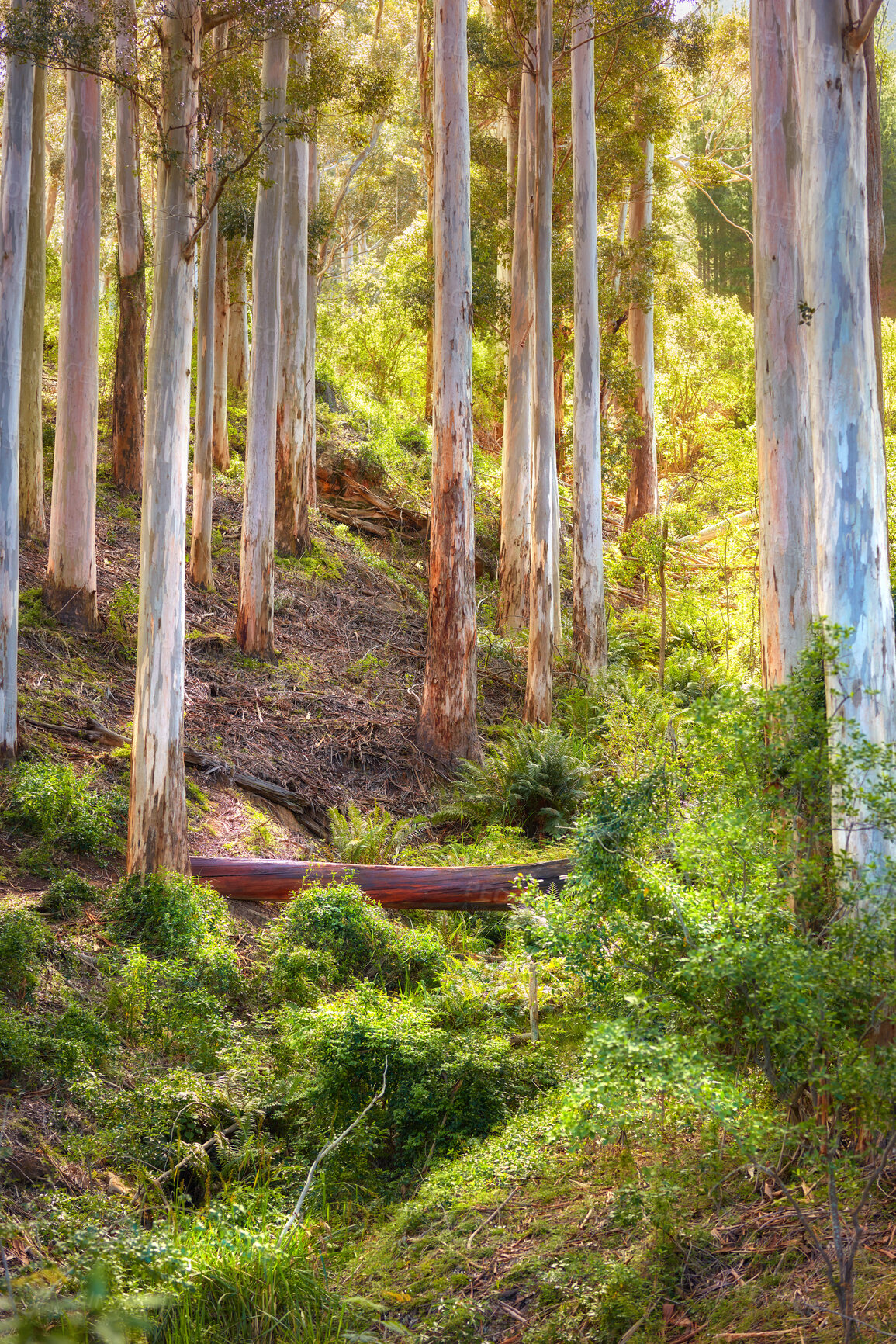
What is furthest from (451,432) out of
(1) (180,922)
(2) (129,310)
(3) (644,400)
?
(3) (644,400)

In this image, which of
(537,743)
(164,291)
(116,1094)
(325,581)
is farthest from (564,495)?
(116,1094)

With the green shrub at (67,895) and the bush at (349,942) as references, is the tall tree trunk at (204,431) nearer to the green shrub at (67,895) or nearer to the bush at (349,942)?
the green shrub at (67,895)

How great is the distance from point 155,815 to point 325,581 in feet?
28.8

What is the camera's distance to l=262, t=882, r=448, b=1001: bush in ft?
23.9

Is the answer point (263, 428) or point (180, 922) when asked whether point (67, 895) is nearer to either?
point (180, 922)

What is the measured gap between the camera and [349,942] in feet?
24.3

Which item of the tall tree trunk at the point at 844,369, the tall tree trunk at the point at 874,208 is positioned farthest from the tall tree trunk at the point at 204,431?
the tall tree trunk at the point at 844,369

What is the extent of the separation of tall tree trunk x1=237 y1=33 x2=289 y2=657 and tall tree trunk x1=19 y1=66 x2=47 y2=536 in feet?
8.33

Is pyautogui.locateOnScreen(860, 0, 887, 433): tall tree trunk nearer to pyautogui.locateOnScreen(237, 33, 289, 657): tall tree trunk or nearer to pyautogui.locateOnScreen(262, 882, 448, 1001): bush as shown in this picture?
pyautogui.locateOnScreen(262, 882, 448, 1001): bush

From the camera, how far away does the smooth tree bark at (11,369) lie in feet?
28.2

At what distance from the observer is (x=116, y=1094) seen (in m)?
5.36

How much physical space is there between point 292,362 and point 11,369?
752 cm

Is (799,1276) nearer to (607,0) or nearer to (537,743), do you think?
(537,743)

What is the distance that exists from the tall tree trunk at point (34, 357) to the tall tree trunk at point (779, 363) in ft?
29.1
